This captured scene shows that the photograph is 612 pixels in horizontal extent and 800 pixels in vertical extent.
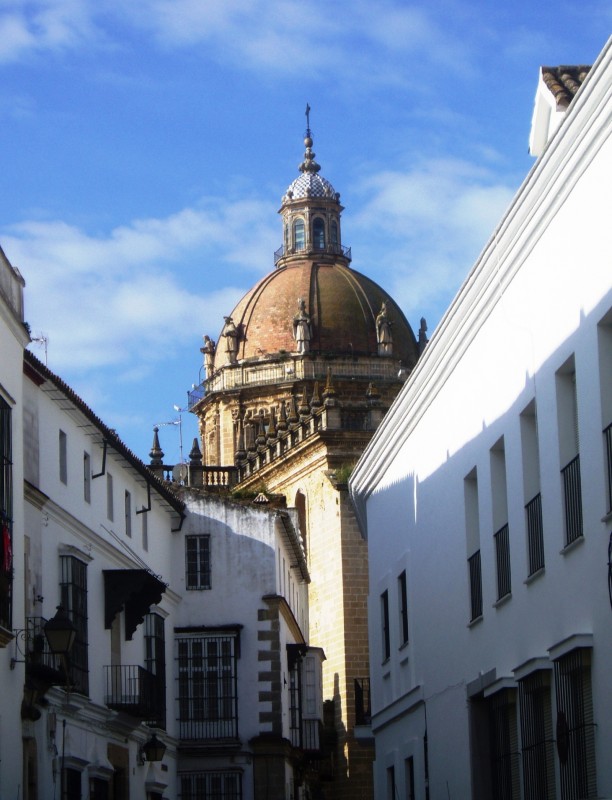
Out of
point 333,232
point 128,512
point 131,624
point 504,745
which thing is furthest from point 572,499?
point 333,232

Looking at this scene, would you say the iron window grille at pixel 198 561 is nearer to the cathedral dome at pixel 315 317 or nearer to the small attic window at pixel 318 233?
the cathedral dome at pixel 315 317

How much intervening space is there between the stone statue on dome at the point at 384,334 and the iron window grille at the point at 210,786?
122 feet

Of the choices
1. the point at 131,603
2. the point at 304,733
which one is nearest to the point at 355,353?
the point at 304,733

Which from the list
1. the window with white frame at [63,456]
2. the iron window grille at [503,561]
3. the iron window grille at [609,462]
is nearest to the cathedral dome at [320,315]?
the window with white frame at [63,456]

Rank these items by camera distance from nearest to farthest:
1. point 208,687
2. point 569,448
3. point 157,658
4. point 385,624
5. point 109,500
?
point 569,448 → point 385,624 → point 109,500 → point 157,658 → point 208,687

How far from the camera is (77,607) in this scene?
27188 mm

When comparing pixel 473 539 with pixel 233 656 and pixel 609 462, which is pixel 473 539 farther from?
pixel 233 656

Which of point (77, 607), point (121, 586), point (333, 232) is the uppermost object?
point (333, 232)

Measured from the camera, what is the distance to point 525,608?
1756 centimetres

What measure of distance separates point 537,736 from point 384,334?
54964mm

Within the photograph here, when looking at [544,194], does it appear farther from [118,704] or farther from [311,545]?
[311,545]

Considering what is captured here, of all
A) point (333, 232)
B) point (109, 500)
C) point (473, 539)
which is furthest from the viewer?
point (333, 232)

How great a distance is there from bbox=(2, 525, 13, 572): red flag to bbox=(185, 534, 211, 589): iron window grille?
601 inches

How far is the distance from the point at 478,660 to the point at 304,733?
2165cm
